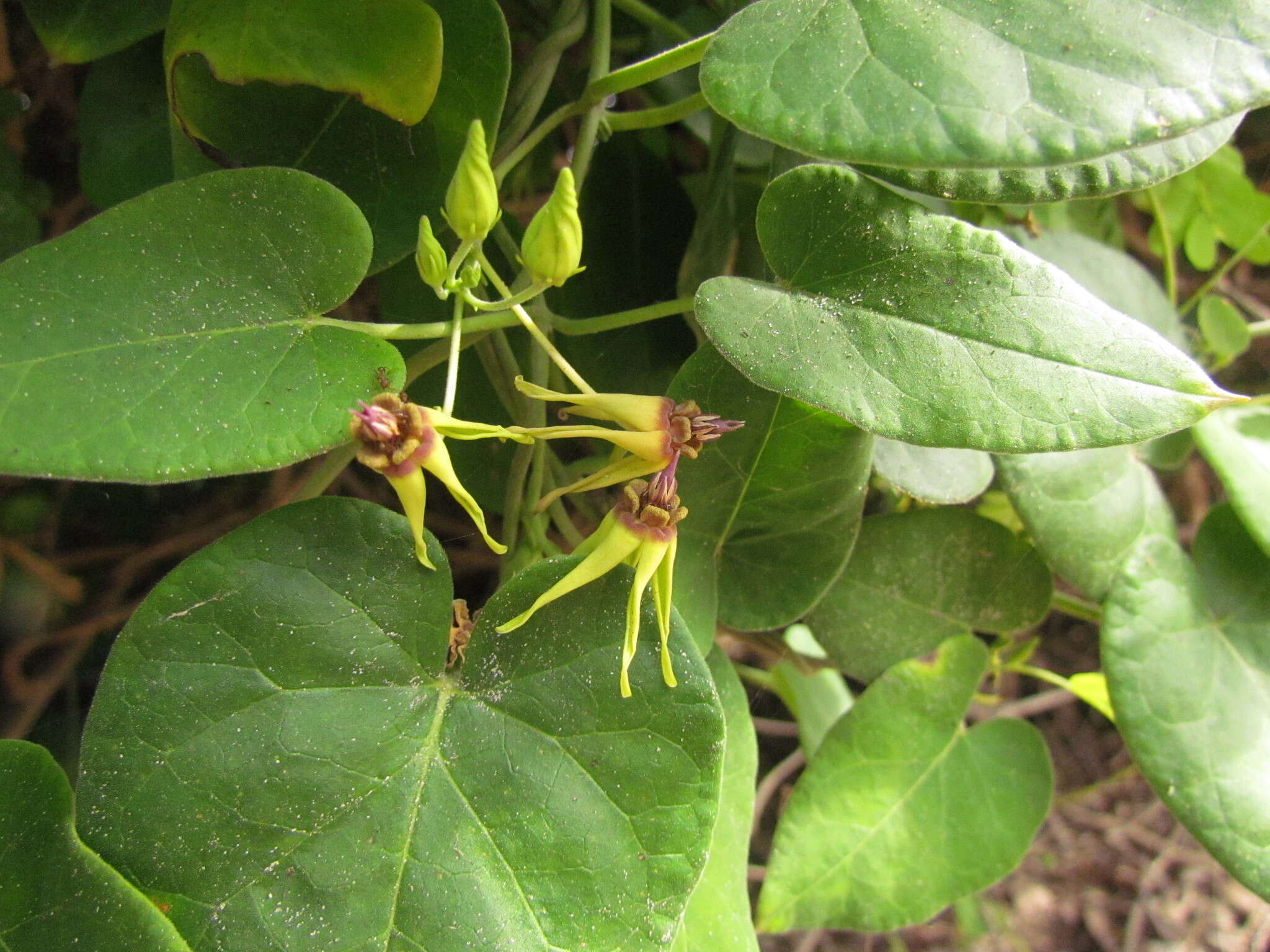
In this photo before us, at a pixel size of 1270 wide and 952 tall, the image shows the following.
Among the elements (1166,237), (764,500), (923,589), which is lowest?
(923,589)

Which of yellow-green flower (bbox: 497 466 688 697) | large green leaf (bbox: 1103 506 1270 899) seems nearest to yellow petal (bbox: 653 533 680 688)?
yellow-green flower (bbox: 497 466 688 697)

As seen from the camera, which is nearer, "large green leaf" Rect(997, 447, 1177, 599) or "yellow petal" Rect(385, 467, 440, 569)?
"yellow petal" Rect(385, 467, 440, 569)

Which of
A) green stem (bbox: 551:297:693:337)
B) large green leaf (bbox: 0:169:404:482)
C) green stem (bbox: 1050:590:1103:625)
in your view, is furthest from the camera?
green stem (bbox: 1050:590:1103:625)

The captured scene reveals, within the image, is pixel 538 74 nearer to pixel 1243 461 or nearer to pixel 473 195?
pixel 473 195

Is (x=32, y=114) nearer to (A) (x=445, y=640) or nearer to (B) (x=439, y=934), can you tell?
(A) (x=445, y=640)

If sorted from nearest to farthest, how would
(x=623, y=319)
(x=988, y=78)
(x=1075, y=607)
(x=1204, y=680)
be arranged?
(x=988, y=78), (x=623, y=319), (x=1204, y=680), (x=1075, y=607)

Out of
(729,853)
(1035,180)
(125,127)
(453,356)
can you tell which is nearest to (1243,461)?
(1035,180)

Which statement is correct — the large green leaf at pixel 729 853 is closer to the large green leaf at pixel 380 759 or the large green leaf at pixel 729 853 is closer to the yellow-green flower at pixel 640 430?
the large green leaf at pixel 380 759

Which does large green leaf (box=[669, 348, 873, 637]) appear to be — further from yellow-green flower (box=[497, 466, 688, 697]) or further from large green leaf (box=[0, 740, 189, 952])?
large green leaf (box=[0, 740, 189, 952])
